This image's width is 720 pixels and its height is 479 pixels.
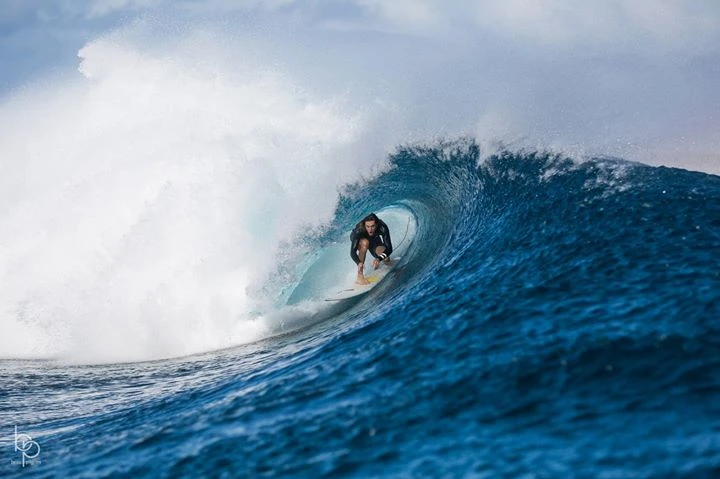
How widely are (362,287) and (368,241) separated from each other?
2.81ft

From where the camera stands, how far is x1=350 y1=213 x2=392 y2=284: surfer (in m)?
11.4

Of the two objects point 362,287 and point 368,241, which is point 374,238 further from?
point 362,287

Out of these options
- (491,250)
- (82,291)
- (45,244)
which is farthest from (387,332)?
(45,244)

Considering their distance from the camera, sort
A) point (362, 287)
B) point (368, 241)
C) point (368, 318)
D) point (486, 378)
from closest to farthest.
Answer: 1. point (486, 378)
2. point (368, 318)
3. point (362, 287)
4. point (368, 241)

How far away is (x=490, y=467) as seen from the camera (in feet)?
11.0

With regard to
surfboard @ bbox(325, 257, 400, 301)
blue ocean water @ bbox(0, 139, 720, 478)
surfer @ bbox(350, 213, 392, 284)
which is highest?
surfer @ bbox(350, 213, 392, 284)

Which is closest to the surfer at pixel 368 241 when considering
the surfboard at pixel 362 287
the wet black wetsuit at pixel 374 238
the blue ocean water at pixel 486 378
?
the wet black wetsuit at pixel 374 238

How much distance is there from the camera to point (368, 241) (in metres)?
11.7

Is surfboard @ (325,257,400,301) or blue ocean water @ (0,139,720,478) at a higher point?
surfboard @ (325,257,400,301)

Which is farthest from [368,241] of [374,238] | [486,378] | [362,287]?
[486,378]

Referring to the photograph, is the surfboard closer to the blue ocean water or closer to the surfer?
the surfer

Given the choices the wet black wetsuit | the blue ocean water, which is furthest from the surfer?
the blue ocean water

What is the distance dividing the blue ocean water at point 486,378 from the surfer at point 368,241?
1.93 m

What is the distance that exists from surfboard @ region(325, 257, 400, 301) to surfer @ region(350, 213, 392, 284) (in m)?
0.13
